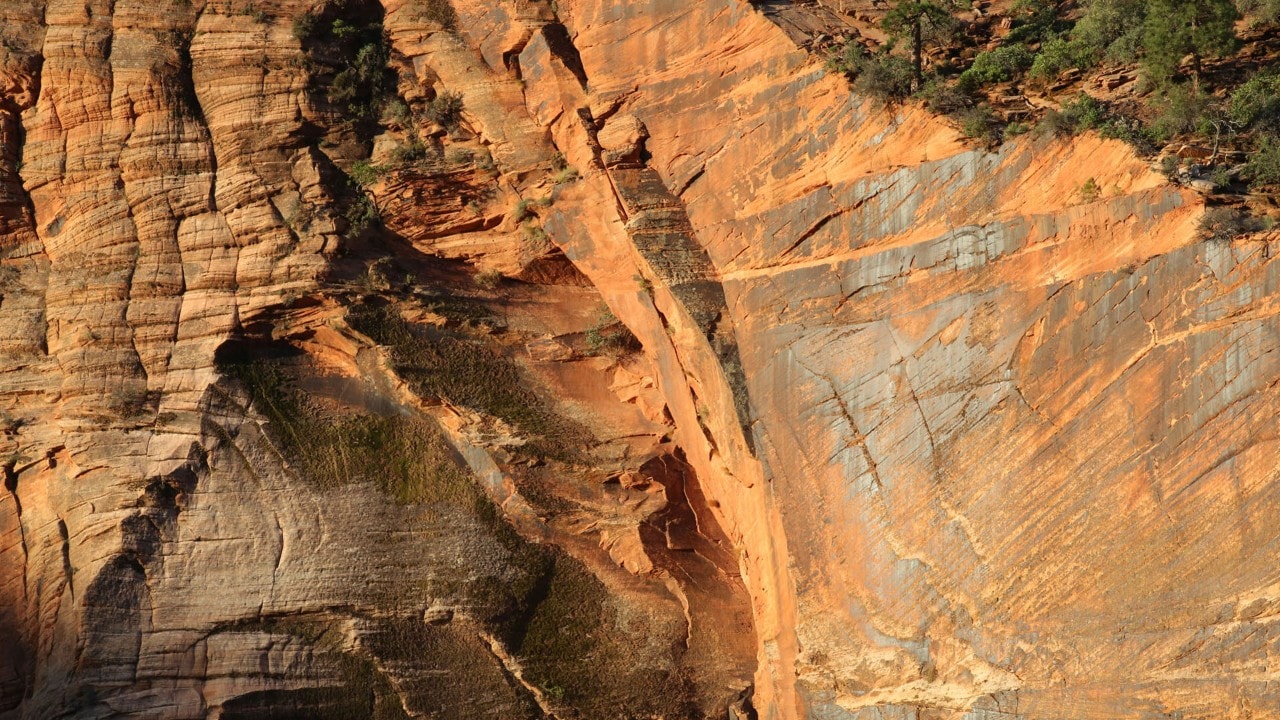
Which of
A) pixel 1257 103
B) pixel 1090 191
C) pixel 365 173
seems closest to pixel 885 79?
pixel 1090 191

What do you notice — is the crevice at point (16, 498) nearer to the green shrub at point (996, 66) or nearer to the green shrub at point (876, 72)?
the green shrub at point (876, 72)

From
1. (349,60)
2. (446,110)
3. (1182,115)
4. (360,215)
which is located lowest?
(1182,115)

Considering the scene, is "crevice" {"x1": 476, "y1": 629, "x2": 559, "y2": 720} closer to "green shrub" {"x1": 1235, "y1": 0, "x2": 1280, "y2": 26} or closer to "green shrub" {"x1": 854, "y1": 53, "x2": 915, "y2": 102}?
"green shrub" {"x1": 854, "y1": 53, "x2": 915, "y2": 102}

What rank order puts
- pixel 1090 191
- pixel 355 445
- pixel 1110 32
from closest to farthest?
pixel 1090 191, pixel 1110 32, pixel 355 445

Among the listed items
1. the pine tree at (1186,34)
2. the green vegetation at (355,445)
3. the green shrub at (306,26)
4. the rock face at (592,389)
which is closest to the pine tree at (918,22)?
the rock face at (592,389)

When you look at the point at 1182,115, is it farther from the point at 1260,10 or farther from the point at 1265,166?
the point at 1260,10

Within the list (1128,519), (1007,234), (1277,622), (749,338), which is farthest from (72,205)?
(1277,622)

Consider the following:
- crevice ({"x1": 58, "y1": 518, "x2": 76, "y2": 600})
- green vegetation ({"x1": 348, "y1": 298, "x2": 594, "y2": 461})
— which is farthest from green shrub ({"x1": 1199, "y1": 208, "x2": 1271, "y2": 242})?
crevice ({"x1": 58, "y1": 518, "x2": 76, "y2": 600})
